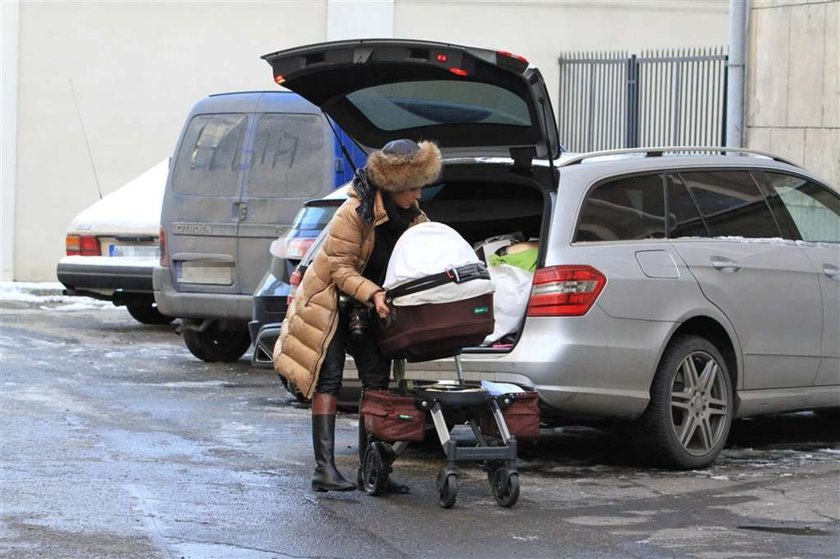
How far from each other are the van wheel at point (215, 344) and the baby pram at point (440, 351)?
6.27 metres

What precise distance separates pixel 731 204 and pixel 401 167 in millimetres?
2278

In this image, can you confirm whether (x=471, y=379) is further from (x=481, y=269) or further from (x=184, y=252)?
(x=184, y=252)

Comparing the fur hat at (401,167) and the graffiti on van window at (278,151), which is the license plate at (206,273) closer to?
the graffiti on van window at (278,151)

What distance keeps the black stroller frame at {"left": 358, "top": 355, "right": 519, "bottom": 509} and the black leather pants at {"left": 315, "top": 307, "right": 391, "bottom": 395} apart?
0.30ft

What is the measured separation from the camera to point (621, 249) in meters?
8.34

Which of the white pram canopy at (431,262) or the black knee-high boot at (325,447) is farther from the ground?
the white pram canopy at (431,262)

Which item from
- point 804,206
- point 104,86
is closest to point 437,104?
point 804,206

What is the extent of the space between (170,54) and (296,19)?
1.78 metres

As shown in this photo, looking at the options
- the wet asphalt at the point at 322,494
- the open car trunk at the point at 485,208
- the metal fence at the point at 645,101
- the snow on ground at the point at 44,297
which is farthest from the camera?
the snow on ground at the point at 44,297

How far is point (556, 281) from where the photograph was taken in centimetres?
811

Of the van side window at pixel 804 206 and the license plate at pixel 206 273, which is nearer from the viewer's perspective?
the van side window at pixel 804 206

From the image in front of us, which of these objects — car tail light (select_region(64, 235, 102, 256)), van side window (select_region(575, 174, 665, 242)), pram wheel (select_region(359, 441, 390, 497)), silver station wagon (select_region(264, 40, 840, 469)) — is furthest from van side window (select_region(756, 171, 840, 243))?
car tail light (select_region(64, 235, 102, 256))

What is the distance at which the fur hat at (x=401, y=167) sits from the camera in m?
7.62

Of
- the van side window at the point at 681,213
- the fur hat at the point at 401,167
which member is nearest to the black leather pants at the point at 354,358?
the fur hat at the point at 401,167
